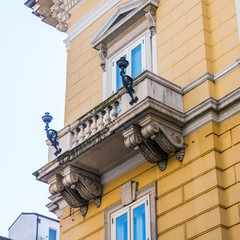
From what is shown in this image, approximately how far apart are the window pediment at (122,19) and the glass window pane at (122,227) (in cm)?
469

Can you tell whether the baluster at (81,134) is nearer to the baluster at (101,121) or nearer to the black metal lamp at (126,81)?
the baluster at (101,121)

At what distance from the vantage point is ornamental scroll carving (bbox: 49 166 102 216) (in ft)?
54.4

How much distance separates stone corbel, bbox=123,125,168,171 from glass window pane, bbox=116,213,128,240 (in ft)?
4.45

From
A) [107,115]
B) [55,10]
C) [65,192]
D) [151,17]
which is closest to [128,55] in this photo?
[151,17]

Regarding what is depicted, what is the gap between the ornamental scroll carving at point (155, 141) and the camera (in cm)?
1501

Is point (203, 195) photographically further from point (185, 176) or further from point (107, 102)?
point (107, 102)

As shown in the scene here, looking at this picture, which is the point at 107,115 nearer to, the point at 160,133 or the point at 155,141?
the point at 155,141

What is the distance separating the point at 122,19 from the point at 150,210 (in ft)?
17.1

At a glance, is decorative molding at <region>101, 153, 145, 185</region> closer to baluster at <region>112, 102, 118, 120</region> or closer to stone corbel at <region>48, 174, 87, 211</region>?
stone corbel at <region>48, 174, 87, 211</region>

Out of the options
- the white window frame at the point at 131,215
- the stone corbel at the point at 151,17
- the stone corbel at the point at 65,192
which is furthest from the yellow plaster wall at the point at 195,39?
the stone corbel at the point at 65,192

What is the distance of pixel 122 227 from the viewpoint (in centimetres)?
1582

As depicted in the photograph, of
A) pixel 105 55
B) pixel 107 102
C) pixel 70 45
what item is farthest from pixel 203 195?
pixel 70 45

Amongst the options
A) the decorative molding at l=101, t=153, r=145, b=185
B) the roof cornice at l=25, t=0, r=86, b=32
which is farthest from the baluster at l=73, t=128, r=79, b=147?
the roof cornice at l=25, t=0, r=86, b=32

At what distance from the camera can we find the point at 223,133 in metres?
14.9
